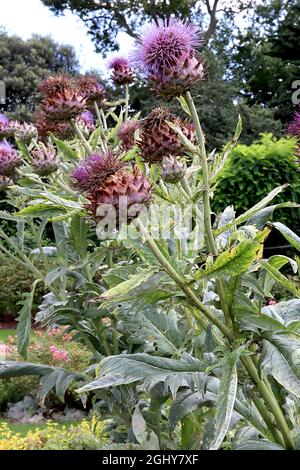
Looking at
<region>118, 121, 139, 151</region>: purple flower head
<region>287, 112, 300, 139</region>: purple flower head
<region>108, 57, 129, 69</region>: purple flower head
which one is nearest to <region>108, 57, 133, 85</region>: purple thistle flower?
<region>108, 57, 129, 69</region>: purple flower head

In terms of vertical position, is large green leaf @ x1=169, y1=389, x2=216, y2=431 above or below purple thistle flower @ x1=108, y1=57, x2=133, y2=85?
below

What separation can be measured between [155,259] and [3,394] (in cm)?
342

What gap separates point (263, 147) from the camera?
7578 mm

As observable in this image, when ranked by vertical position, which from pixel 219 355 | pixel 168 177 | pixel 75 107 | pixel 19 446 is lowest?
pixel 19 446

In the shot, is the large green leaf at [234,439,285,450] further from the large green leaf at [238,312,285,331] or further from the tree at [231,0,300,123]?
the tree at [231,0,300,123]

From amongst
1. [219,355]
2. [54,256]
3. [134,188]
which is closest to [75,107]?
[54,256]

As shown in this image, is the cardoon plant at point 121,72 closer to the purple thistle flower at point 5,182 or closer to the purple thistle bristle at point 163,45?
the purple thistle flower at point 5,182

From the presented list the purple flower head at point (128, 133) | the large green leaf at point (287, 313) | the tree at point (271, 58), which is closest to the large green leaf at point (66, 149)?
the purple flower head at point (128, 133)

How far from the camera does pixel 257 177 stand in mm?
7477

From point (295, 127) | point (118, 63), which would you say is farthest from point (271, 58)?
point (295, 127)

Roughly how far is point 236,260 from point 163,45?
2.13ft

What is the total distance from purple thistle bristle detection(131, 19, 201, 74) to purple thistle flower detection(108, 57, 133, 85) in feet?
4.67

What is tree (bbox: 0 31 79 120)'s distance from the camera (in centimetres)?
1390
